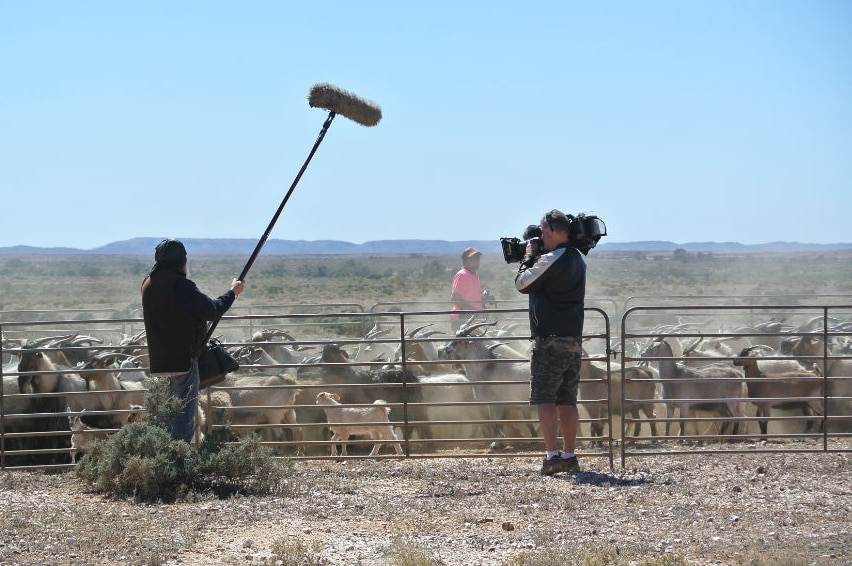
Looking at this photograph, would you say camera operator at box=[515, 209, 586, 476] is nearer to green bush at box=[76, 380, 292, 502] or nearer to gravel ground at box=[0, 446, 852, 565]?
gravel ground at box=[0, 446, 852, 565]

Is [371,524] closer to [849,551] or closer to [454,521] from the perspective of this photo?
[454,521]

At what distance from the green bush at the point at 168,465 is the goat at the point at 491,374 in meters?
4.13

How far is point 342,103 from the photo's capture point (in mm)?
8422

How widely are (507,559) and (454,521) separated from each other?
967mm

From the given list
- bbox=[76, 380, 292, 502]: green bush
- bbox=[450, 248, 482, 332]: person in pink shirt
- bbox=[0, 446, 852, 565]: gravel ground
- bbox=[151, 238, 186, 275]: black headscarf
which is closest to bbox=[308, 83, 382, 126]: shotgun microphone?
bbox=[151, 238, 186, 275]: black headscarf

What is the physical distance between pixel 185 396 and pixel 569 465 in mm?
3263

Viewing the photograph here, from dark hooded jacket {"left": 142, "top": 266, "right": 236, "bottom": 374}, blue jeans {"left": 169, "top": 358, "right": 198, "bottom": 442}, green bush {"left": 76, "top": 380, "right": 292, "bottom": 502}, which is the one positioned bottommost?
green bush {"left": 76, "top": 380, "right": 292, "bottom": 502}

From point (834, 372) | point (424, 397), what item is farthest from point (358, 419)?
point (834, 372)

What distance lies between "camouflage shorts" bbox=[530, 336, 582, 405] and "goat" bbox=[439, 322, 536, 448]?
9.89ft

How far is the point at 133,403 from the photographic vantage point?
38.3 feet

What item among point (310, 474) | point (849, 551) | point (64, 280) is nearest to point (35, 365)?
point (310, 474)

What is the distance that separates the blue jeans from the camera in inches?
322

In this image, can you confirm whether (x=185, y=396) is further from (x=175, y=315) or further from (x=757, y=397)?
(x=757, y=397)

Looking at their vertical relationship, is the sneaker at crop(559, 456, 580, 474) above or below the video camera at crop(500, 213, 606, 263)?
below
